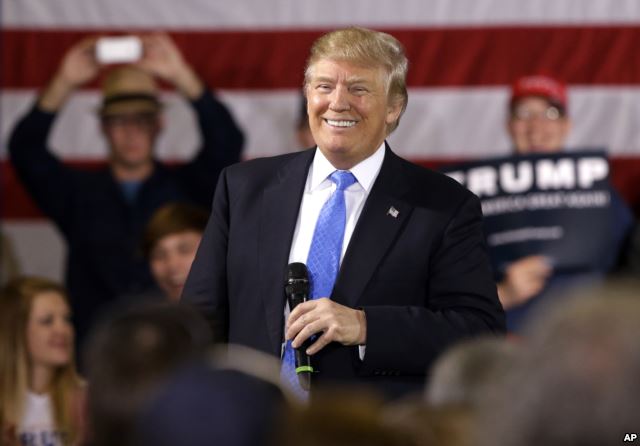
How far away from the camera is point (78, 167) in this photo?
5.20 m

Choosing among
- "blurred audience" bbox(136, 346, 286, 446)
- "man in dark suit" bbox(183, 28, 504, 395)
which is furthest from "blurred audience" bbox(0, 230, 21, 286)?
"blurred audience" bbox(136, 346, 286, 446)

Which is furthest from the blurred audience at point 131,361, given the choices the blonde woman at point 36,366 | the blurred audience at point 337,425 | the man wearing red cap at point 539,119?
the man wearing red cap at point 539,119

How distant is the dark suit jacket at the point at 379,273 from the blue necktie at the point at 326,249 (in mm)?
26

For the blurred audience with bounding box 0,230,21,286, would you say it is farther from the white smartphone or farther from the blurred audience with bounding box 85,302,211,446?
the blurred audience with bounding box 85,302,211,446

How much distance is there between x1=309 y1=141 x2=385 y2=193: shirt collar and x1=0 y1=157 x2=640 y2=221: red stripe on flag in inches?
96.0

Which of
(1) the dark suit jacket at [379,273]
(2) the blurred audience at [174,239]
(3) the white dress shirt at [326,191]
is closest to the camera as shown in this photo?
(1) the dark suit jacket at [379,273]

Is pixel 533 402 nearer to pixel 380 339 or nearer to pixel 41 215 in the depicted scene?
pixel 380 339

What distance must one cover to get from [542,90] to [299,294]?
243 centimetres

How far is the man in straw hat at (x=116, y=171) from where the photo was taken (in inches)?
183

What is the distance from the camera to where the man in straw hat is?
15.2 feet

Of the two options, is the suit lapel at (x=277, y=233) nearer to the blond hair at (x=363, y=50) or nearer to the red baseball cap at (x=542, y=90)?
the blond hair at (x=363, y=50)

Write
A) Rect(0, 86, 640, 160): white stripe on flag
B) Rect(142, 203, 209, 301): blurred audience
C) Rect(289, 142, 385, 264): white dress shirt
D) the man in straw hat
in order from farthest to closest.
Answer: Rect(0, 86, 640, 160): white stripe on flag < the man in straw hat < Rect(142, 203, 209, 301): blurred audience < Rect(289, 142, 385, 264): white dress shirt

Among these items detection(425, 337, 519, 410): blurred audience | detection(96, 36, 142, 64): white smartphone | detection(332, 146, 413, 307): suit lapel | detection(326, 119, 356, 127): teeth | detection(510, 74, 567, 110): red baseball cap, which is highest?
detection(96, 36, 142, 64): white smartphone

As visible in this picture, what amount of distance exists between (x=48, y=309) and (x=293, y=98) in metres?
1.42
